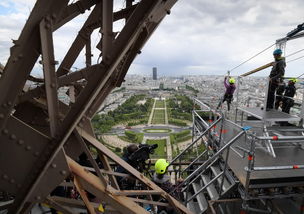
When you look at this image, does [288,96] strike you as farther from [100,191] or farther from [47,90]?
[47,90]

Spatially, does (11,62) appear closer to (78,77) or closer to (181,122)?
(78,77)

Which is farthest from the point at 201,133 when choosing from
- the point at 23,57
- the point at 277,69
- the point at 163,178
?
the point at 23,57

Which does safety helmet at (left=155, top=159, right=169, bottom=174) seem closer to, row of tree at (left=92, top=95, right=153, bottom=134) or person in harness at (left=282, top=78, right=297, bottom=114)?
person in harness at (left=282, top=78, right=297, bottom=114)

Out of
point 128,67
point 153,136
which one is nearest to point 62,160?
point 128,67

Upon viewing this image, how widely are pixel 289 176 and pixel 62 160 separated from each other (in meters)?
4.05

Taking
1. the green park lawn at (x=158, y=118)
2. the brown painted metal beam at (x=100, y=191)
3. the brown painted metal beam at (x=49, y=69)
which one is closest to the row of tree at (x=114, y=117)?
the green park lawn at (x=158, y=118)

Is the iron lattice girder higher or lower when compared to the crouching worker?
higher

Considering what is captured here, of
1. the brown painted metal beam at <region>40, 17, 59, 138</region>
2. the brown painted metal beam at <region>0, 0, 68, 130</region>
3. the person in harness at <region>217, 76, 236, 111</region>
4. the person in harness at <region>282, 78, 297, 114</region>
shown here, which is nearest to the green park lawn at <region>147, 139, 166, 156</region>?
the person in harness at <region>217, 76, 236, 111</region>

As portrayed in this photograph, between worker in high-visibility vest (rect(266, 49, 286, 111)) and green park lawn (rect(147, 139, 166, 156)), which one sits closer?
worker in high-visibility vest (rect(266, 49, 286, 111))

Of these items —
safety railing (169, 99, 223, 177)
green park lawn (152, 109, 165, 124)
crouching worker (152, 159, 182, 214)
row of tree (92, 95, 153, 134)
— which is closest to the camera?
crouching worker (152, 159, 182, 214)

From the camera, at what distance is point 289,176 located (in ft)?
13.3

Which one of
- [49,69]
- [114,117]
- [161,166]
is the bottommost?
[114,117]

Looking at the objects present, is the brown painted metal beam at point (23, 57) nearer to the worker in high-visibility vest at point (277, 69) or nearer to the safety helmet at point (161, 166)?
the safety helmet at point (161, 166)

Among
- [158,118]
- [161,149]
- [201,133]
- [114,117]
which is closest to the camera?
[201,133]
